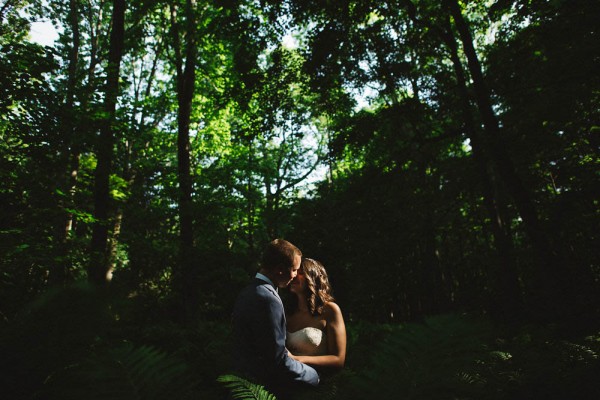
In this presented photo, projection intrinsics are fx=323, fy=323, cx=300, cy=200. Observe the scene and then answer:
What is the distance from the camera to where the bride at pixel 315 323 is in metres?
2.81

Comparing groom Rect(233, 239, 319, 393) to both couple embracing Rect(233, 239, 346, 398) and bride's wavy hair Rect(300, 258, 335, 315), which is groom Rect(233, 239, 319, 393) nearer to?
couple embracing Rect(233, 239, 346, 398)

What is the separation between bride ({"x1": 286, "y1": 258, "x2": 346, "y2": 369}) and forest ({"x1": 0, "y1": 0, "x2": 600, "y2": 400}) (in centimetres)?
31

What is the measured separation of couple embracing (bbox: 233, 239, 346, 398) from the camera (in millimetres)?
2236

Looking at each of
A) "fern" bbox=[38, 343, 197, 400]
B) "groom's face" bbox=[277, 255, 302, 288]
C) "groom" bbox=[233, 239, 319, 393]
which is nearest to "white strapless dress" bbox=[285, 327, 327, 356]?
"groom" bbox=[233, 239, 319, 393]

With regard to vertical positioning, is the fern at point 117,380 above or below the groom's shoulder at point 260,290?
below

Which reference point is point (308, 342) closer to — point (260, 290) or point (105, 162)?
point (260, 290)

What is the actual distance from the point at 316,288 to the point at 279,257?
0.71 m

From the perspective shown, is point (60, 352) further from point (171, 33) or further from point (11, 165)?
point (171, 33)

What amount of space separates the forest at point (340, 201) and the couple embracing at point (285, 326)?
0.31 m

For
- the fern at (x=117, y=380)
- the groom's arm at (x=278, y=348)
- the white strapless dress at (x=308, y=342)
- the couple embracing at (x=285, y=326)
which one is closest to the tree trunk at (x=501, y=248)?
the couple embracing at (x=285, y=326)

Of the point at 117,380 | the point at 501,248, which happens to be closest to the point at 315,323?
the point at 117,380

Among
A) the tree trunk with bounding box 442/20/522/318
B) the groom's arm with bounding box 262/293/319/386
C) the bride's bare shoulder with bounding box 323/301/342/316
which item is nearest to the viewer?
→ the groom's arm with bounding box 262/293/319/386

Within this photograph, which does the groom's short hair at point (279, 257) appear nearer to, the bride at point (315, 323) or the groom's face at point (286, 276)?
the groom's face at point (286, 276)

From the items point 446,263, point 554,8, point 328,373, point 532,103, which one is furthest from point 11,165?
point 446,263
